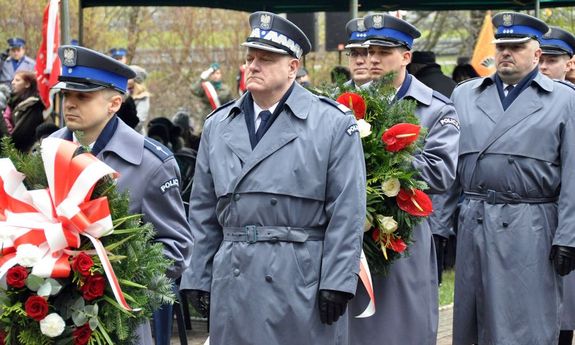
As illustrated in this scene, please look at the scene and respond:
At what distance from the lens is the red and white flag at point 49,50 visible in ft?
37.3

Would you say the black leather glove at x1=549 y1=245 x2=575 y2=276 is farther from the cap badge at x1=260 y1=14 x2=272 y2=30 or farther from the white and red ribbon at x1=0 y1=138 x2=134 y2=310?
the white and red ribbon at x1=0 y1=138 x2=134 y2=310

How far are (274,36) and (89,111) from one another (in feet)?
2.98

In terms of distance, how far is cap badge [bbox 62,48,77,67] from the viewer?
5719mm

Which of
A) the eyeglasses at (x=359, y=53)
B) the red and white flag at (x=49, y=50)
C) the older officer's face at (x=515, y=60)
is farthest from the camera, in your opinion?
the red and white flag at (x=49, y=50)

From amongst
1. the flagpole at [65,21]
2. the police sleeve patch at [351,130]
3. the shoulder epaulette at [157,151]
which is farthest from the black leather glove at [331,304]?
the flagpole at [65,21]

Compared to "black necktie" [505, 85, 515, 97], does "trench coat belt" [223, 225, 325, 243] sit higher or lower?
lower

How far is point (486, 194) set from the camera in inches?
314

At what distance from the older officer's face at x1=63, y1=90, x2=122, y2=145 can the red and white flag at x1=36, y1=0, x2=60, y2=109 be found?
18.5 ft

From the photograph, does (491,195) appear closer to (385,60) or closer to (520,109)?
(520,109)

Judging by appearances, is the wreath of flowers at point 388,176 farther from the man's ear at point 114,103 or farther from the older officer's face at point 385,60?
the man's ear at point 114,103

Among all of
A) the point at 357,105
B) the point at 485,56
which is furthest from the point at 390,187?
the point at 485,56

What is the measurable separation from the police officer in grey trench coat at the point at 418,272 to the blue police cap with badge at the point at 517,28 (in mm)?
824

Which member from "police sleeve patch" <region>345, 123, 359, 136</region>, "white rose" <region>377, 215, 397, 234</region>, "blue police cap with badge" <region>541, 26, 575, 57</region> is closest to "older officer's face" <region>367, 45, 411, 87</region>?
"white rose" <region>377, 215, 397, 234</region>

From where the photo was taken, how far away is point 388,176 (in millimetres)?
6887
